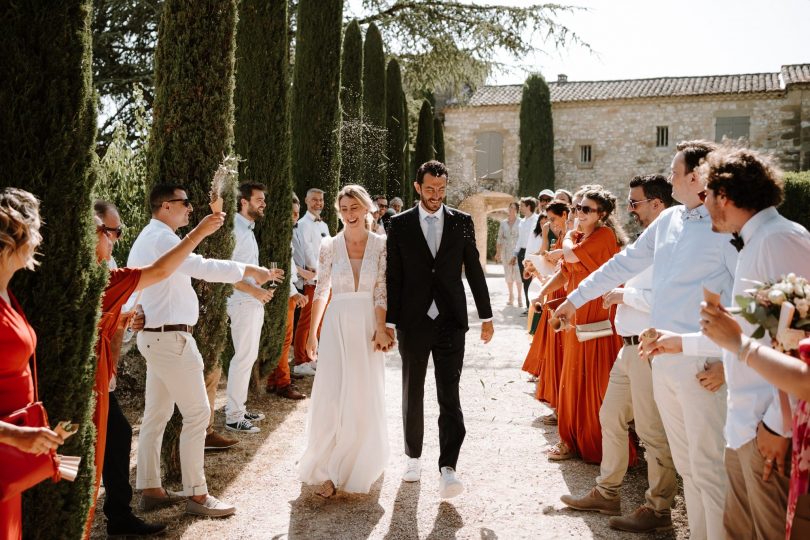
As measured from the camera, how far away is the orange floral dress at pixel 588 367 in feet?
17.5

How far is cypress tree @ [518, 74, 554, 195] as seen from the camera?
33.8 metres

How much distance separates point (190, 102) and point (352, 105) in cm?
1053

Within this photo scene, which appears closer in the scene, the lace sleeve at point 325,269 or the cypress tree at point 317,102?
the lace sleeve at point 325,269

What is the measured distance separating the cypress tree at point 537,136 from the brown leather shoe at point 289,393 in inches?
1090

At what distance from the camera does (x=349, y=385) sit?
4.78 metres

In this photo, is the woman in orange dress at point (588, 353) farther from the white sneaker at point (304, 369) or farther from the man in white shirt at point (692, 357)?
the white sneaker at point (304, 369)

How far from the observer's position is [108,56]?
40.6ft

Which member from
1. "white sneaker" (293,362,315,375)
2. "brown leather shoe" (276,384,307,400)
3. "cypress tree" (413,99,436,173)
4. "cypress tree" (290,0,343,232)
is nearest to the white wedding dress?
"brown leather shoe" (276,384,307,400)

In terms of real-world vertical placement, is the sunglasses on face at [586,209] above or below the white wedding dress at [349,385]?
above

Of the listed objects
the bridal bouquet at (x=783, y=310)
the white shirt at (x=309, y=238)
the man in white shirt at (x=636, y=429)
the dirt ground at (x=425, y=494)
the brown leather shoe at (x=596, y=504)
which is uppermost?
the white shirt at (x=309, y=238)

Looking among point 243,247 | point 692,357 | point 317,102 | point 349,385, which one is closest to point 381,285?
point 349,385

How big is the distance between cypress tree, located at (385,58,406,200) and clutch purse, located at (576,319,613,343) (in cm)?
1350

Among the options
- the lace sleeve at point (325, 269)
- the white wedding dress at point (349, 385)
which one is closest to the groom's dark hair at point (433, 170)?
the white wedding dress at point (349, 385)

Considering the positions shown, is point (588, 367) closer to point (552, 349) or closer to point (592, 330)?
point (592, 330)
